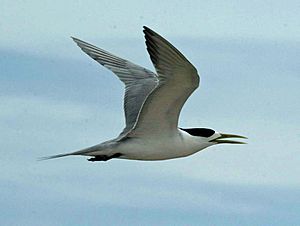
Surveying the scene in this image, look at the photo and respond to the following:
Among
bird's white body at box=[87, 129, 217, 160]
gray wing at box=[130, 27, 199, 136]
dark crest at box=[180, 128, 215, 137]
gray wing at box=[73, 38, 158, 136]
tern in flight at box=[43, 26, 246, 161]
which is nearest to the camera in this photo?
gray wing at box=[130, 27, 199, 136]

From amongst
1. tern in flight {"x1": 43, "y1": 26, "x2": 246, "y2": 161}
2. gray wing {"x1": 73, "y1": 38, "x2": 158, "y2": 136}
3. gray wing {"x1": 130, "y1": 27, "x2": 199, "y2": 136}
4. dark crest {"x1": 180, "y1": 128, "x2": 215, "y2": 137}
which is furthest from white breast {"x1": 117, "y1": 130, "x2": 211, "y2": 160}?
gray wing {"x1": 73, "y1": 38, "x2": 158, "y2": 136}

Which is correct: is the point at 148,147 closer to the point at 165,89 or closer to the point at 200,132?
the point at 200,132

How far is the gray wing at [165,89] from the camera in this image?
695 inches

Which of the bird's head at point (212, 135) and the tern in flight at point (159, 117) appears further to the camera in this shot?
the bird's head at point (212, 135)

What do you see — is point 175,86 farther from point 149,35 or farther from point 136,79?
point 136,79

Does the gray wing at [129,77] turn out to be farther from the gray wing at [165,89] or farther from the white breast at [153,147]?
the gray wing at [165,89]

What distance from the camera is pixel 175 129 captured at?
2016 centimetres

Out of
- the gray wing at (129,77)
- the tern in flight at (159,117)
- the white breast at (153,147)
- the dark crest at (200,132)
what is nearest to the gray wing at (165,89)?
the tern in flight at (159,117)

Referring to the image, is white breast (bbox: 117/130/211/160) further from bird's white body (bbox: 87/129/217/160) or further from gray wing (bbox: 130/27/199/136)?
gray wing (bbox: 130/27/199/136)

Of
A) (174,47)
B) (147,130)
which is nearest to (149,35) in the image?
(174,47)

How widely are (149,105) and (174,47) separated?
2.13 metres

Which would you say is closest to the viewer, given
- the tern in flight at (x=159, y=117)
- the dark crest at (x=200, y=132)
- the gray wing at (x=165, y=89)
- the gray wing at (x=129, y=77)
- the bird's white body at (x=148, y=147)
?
the gray wing at (x=165, y=89)

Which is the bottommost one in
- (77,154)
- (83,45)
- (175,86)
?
Answer: (77,154)

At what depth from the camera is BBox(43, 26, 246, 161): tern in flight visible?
17969mm
